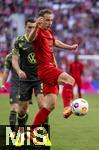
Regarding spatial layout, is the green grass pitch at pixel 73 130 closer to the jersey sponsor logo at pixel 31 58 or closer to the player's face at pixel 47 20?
the jersey sponsor logo at pixel 31 58

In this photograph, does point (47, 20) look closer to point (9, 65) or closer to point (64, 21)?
point (9, 65)

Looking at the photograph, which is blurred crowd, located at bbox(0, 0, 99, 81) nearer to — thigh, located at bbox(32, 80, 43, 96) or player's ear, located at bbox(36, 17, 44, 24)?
thigh, located at bbox(32, 80, 43, 96)

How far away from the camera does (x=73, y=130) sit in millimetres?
12688

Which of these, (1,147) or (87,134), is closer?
(1,147)

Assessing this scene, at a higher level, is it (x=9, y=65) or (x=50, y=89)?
(x=9, y=65)

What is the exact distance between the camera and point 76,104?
31.3 ft

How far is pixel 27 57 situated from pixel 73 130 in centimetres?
235

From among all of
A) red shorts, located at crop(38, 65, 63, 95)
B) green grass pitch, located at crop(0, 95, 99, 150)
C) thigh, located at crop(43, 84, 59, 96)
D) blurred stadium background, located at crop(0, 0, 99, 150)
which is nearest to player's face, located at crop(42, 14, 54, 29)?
red shorts, located at crop(38, 65, 63, 95)

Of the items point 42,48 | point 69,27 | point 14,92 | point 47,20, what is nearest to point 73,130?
point 14,92

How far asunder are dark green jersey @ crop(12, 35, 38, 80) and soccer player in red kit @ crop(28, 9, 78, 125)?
0.85m

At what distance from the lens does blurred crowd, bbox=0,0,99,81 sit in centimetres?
2966

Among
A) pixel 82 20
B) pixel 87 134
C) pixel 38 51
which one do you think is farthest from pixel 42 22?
pixel 82 20

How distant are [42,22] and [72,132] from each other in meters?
3.20

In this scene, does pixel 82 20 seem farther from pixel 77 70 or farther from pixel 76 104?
pixel 76 104
